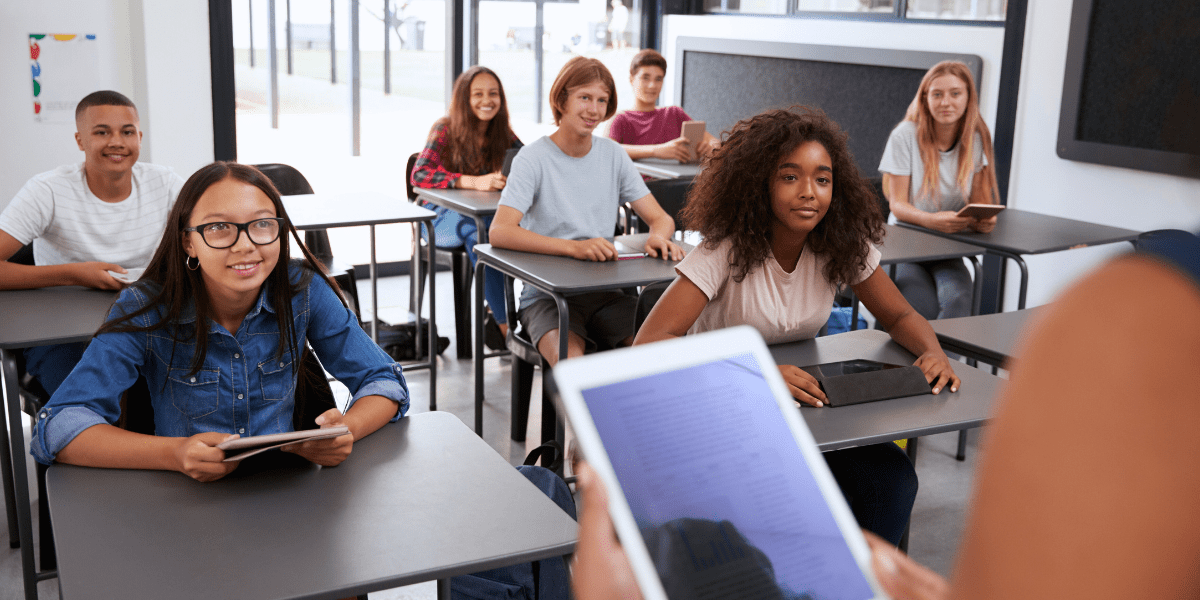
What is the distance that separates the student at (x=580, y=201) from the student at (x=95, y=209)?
1.03m

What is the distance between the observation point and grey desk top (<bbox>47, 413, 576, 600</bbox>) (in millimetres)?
1204

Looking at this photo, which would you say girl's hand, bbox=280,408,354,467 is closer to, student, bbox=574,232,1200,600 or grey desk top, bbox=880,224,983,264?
student, bbox=574,232,1200,600

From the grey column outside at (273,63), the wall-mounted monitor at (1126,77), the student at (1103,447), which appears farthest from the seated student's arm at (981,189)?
the student at (1103,447)

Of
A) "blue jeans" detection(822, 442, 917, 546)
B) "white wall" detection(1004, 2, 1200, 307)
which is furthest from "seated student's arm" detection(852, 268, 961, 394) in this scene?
"white wall" detection(1004, 2, 1200, 307)

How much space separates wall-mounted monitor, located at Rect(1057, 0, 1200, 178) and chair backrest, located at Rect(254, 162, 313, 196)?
10.3ft

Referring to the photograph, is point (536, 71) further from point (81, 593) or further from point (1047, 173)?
point (81, 593)

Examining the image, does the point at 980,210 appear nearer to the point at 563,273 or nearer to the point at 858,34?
the point at 563,273

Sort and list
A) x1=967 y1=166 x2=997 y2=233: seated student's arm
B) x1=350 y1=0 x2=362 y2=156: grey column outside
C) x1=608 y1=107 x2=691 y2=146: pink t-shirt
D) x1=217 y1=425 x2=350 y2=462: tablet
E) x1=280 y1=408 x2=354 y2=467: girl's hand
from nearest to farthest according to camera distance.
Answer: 1. x1=217 y1=425 x2=350 y2=462: tablet
2. x1=280 y1=408 x2=354 y2=467: girl's hand
3. x1=967 y1=166 x2=997 y2=233: seated student's arm
4. x1=350 y1=0 x2=362 y2=156: grey column outside
5. x1=608 y1=107 x2=691 y2=146: pink t-shirt

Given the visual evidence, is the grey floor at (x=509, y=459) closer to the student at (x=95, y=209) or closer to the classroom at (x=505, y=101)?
the classroom at (x=505, y=101)

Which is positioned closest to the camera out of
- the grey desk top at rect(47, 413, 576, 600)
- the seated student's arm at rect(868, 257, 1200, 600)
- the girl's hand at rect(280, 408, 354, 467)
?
the seated student's arm at rect(868, 257, 1200, 600)

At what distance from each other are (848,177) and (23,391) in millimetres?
2114

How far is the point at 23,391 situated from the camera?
2527 mm

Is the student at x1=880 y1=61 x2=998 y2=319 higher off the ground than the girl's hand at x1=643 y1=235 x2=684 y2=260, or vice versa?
the student at x1=880 y1=61 x2=998 y2=319

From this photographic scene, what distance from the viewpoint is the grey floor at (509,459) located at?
236 cm
